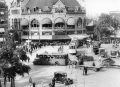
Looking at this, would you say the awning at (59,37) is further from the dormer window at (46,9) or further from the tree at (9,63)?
the tree at (9,63)

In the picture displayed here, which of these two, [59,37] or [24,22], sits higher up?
[24,22]

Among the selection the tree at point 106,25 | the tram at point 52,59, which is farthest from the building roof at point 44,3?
the tram at point 52,59

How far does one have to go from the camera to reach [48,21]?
8131 cm

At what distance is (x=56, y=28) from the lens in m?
81.8

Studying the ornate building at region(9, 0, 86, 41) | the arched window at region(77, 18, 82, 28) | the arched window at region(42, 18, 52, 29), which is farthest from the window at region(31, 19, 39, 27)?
the arched window at region(77, 18, 82, 28)

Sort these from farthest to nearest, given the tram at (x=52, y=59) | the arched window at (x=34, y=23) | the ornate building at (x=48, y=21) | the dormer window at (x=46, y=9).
A: 1. the dormer window at (x=46, y=9)
2. the arched window at (x=34, y=23)
3. the ornate building at (x=48, y=21)
4. the tram at (x=52, y=59)

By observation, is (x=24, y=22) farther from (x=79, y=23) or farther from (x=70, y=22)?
(x=79, y=23)

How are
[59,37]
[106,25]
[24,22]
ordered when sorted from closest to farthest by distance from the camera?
[59,37] < [24,22] < [106,25]

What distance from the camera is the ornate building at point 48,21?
Answer: 268 ft

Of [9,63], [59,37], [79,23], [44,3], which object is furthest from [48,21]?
[9,63]

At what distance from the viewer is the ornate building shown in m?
81.8

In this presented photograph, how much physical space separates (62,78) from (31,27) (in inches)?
2111

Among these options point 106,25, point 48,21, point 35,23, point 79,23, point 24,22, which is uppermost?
point 48,21

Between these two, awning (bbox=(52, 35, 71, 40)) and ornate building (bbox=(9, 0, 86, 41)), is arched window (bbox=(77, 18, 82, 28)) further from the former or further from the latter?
awning (bbox=(52, 35, 71, 40))
